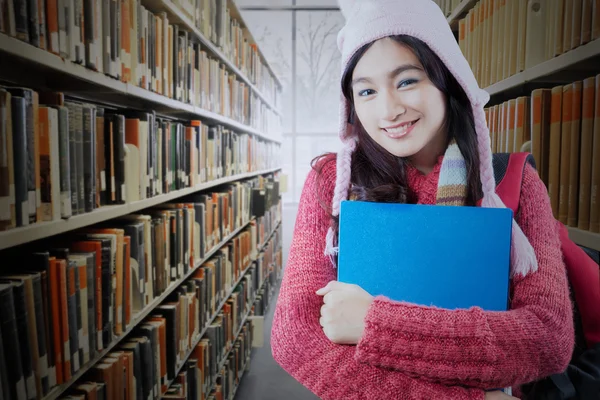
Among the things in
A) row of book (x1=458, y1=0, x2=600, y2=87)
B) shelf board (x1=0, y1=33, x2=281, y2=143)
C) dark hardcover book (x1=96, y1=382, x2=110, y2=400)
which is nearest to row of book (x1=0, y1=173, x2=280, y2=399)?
dark hardcover book (x1=96, y1=382, x2=110, y2=400)

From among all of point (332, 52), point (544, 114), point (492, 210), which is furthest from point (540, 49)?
point (332, 52)

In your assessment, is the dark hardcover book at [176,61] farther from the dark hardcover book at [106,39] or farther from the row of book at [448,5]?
the row of book at [448,5]

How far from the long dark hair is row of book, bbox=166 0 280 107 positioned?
1.18 m

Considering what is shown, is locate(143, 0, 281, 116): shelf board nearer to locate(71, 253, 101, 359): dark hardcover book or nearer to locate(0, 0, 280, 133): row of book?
locate(0, 0, 280, 133): row of book

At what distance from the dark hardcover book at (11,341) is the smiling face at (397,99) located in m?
0.78

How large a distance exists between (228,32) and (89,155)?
182 centimetres

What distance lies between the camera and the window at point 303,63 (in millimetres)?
5352

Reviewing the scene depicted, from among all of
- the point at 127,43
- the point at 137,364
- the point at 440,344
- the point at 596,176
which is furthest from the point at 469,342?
the point at 127,43

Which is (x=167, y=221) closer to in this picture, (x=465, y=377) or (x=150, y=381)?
(x=150, y=381)

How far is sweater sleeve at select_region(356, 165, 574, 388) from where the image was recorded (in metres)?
0.73

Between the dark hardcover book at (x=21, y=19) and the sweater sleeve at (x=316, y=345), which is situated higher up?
the dark hardcover book at (x=21, y=19)

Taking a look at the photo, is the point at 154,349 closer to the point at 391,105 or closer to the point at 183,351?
the point at 183,351

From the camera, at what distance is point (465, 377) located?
73 cm

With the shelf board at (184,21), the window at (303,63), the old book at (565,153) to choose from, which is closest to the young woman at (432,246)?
the old book at (565,153)
